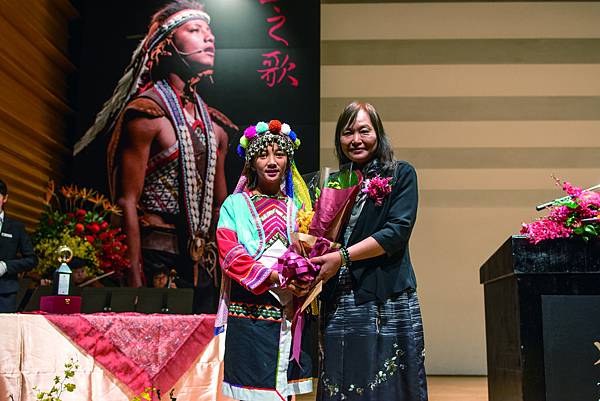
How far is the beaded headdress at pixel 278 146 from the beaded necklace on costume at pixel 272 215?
0.26 ft

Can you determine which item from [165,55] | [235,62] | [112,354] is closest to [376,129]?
[112,354]

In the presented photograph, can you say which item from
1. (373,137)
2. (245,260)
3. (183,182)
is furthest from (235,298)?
(183,182)

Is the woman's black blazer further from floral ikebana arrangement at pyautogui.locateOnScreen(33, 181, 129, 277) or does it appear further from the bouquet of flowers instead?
floral ikebana arrangement at pyautogui.locateOnScreen(33, 181, 129, 277)

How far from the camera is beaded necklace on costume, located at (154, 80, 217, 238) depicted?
578cm

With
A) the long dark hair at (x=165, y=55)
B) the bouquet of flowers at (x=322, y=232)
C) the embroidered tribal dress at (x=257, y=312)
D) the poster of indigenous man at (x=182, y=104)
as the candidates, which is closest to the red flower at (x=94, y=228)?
the poster of indigenous man at (x=182, y=104)

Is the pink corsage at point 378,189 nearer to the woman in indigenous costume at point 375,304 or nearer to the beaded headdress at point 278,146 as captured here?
the woman in indigenous costume at point 375,304

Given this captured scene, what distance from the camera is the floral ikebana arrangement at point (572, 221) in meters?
1.88

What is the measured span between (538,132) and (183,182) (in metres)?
3.87

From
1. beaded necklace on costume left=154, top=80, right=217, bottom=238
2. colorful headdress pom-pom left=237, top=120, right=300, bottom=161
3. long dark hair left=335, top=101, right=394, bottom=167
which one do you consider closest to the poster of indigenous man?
beaded necklace on costume left=154, top=80, right=217, bottom=238

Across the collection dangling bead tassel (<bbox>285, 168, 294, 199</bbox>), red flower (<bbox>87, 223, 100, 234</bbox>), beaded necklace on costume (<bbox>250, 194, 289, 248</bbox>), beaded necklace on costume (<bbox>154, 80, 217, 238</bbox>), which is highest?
beaded necklace on costume (<bbox>154, 80, 217, 238</bbox>)

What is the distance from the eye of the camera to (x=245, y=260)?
2.34m

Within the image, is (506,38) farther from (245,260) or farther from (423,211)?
(245,260)

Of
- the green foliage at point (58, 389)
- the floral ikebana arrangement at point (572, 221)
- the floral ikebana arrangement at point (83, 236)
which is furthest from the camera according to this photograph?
the floral ikebana arrangement at point (83, 236)

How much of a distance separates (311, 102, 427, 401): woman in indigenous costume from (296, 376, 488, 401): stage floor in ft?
9.96
